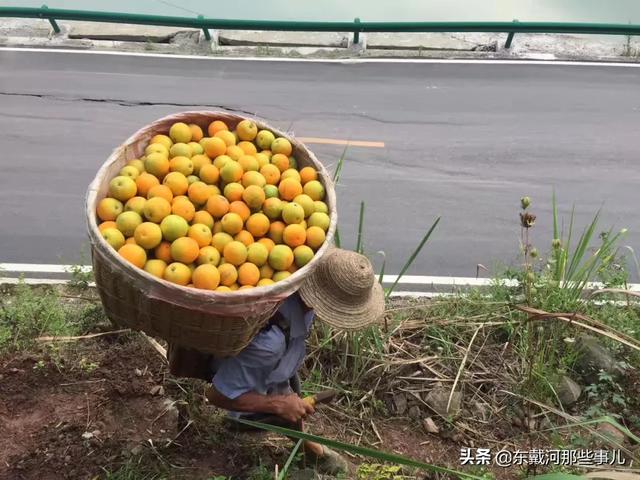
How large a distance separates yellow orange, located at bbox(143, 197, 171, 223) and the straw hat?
2.18 ft

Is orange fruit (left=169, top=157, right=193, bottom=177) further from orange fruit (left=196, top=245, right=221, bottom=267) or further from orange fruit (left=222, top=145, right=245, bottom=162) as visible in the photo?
orange fruit (left=196, top=245, right=221, bottom=267)

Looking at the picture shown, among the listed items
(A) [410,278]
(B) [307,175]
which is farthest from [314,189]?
(A) [410,278]

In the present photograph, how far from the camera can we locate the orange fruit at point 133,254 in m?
2.10

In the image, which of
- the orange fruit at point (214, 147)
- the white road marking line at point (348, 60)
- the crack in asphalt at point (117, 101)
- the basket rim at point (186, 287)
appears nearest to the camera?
the basket rim at point (186, 287)

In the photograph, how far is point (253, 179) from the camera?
8.02 feet

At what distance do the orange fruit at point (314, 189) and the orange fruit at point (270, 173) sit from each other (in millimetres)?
130

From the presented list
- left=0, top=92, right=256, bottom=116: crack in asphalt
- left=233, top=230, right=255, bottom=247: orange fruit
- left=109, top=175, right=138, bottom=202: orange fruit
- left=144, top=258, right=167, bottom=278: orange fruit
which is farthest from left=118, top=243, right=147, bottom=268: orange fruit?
left=0, top=92, right=256, bottom=116: crack in asphalt

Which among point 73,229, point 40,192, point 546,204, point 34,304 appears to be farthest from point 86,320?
point 546,204

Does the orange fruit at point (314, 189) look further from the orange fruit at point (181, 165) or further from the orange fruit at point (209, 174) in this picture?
the orange fruit at point (181, 165)

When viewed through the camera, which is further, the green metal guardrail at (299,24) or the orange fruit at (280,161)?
the green metal guardrail at (299,24)

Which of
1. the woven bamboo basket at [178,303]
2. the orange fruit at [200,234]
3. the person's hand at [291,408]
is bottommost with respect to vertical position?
the person's hand at [291,408]

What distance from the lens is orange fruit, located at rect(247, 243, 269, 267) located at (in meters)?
2.32

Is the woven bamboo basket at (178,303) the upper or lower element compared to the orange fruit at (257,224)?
lower

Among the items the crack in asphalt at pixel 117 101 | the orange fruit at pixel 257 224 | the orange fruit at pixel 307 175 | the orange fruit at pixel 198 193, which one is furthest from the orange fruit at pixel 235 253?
the crack in asphalt at pixel 117 101
